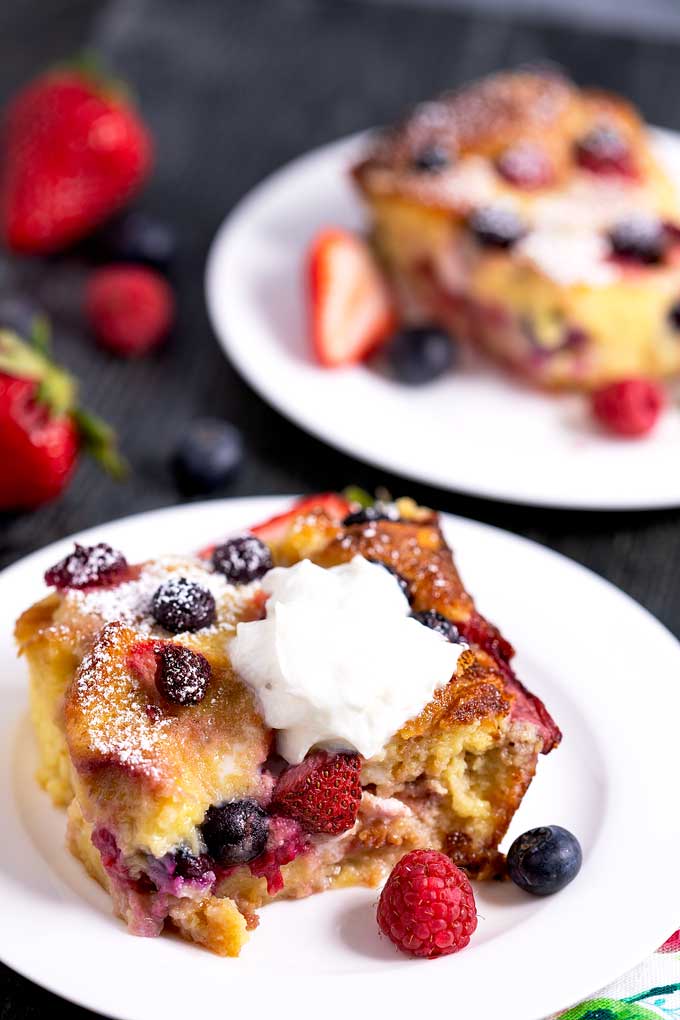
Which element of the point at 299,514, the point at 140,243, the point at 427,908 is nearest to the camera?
the point at 427,908

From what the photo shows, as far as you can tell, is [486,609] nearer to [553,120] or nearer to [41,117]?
[553,120]

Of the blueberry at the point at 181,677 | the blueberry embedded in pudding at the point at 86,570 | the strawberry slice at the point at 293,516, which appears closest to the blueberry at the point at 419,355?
the strawberry slice at the point at 293,516

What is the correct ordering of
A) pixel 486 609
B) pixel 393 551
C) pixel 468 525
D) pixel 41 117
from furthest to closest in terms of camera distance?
pixel 41 117
pixel 468 525
pixel 486 609
pixel 393 551

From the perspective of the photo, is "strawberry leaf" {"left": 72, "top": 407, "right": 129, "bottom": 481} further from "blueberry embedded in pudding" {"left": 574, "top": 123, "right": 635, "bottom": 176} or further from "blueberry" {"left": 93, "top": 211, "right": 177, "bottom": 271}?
"blueberry embedded in pudding" {"left": 574, "top": 123, "right": 635, "bottom": 176}

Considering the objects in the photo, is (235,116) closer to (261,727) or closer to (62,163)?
(62,163)

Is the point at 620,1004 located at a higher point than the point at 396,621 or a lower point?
lower

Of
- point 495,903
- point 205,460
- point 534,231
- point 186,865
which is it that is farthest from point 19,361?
point 495,903

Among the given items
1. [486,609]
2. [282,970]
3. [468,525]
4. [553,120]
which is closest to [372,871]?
[282,970]
